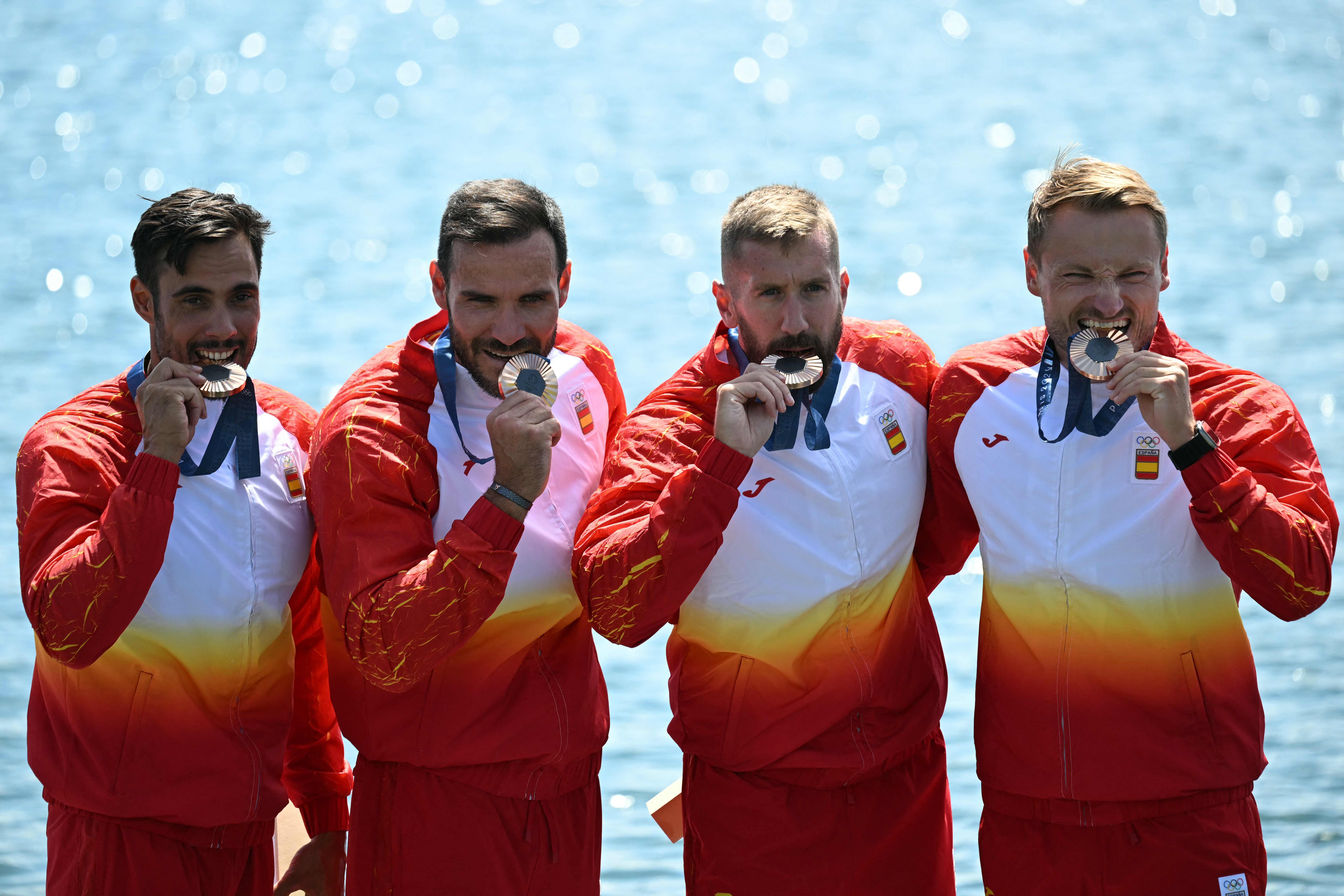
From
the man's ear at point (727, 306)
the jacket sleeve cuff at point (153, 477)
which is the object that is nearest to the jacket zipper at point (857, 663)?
the man's ear at point (727, 306)

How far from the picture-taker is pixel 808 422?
13.2 feet

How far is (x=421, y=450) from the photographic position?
3.97 m

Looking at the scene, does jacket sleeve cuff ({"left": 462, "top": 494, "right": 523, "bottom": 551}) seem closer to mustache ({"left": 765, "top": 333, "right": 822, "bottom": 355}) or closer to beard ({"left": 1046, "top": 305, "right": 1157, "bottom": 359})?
mustache ({"left": 765, "top": 333, "right": 822, "bottom": 355})

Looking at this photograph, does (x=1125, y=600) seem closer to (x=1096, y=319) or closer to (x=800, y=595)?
(x=1096, y=319)

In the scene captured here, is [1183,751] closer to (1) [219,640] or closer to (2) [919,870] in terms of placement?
(2) [919,870]

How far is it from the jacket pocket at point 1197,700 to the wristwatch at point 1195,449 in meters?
0.50

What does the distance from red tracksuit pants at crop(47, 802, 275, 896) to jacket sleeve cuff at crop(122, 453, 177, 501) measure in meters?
0.87

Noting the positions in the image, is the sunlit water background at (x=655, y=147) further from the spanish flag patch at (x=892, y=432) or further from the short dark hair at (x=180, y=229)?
the short dark hair at (x=180, y=229)

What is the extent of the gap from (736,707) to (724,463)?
69 centimetres

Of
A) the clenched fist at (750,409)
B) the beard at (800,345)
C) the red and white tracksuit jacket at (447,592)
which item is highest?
the beard at (800,345)

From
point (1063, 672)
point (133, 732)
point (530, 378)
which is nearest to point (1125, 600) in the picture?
point (1063, 672)

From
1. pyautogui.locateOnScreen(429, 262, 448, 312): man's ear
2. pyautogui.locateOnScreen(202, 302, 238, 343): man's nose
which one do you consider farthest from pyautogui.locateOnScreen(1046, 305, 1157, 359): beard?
pyautogui.locateOnScreen(202, 302, 238, 343): man's nose

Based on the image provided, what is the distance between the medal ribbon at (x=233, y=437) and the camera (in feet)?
13.3

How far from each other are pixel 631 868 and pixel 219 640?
3946 mm
